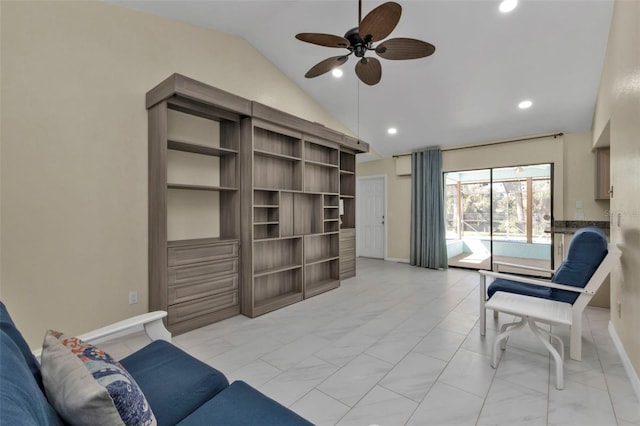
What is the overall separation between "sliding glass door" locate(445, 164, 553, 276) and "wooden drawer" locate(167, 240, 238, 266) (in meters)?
4.80

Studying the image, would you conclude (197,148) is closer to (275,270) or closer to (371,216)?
(275,270)

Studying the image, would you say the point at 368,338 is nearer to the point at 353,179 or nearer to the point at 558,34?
the point at 353,179

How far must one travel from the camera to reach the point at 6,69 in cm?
223

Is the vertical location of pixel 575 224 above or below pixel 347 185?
below

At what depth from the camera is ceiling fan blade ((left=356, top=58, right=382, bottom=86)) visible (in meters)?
2.59

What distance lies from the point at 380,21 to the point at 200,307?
10.1 feet

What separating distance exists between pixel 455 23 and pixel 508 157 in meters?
3.12

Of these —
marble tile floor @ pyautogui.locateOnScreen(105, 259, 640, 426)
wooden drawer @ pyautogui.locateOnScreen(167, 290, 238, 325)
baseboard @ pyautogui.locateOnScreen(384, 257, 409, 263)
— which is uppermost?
wooden drawer @ pyautogui.locateOnScreen(167, 290, 238, 325)

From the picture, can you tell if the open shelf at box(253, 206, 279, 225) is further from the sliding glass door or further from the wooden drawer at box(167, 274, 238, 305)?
the sliding glass door

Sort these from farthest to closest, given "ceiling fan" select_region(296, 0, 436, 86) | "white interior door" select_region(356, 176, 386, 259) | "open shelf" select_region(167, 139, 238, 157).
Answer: "white interior door" select_region(356, 176, 386, 259)
"open shelf" select_region(167, 139, 238, 157)
"ceiling fan" select_region(296, 0, 436, 86)

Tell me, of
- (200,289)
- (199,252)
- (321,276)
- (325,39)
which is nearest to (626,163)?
(325,39)

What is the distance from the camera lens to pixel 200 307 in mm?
3006

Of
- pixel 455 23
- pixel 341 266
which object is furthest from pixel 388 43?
pixel 341 266

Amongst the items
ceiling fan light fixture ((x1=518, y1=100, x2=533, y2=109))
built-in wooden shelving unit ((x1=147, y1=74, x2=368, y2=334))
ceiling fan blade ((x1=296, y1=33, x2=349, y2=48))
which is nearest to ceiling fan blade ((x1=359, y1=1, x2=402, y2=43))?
ceiling fan blade ((x1=296, y1=33, x2=349, y2=48))
